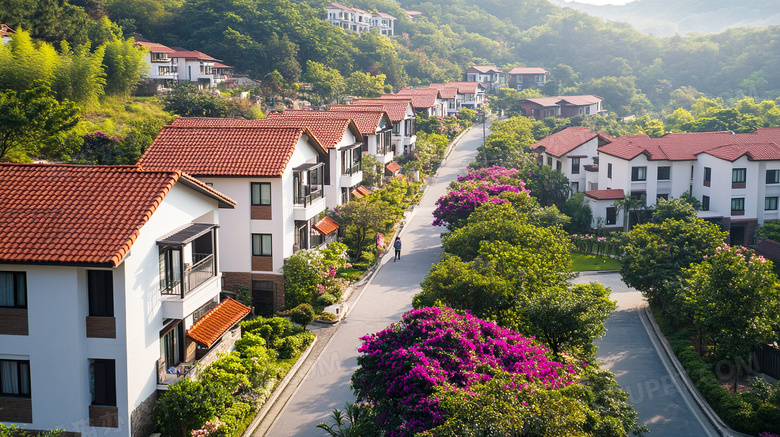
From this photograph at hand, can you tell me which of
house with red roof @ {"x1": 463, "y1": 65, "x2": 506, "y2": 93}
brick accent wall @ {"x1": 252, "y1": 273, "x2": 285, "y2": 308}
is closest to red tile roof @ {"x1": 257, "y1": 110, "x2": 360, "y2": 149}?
brick accent wall @ {"x1": 252, "y1": 273, "x2": 285, "y2": 308}

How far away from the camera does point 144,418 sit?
1844cm

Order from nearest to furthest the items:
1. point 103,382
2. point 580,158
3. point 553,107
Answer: point 103,382
point 580,158
point 553,107

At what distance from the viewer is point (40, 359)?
690 inches

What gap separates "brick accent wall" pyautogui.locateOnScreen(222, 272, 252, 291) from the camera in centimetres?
2925

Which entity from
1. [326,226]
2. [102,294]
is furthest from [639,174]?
[102,294]

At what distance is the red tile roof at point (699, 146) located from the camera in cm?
4603

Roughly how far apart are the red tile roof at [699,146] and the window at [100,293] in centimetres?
3897

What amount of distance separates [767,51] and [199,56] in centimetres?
10196

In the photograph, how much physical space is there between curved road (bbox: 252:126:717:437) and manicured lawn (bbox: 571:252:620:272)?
133cm

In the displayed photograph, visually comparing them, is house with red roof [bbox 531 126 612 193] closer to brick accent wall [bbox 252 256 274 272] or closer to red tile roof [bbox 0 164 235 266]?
brick accent wall [bbox 252 256 274 272]

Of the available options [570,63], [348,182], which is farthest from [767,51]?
[348,182]

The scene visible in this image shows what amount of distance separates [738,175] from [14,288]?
43939 millimetres

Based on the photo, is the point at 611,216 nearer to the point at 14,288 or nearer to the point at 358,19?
the point at 14,288

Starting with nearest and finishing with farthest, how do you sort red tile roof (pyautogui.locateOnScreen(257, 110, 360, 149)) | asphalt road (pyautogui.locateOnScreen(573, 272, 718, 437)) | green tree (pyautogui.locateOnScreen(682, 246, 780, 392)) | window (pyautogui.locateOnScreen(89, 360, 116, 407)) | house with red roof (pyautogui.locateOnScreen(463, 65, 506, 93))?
window (pyautogui.locateOnScreen(89, 360, 116, 407)) → asphalt road (pyautogui.locateOnScreen(573, 272, 718, 437)) → green tree (pyautogui.locateOnScreen(682, 246, 780, 392)) → red tile roof (pyautogui.locateOnScreen(257, 110, 360, 149)) → house with red roof (pyautogui.locateOnScreen(463, 65, 506, 93))
